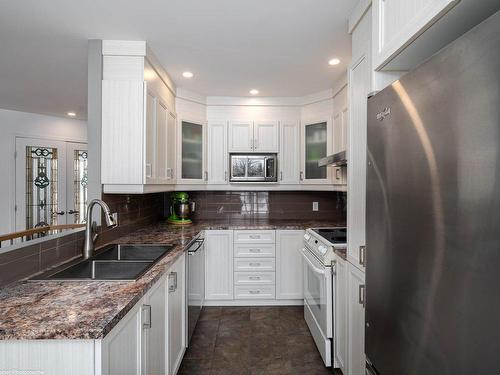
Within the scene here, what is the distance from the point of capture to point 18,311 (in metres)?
1.11

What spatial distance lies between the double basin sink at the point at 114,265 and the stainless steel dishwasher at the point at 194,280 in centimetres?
36

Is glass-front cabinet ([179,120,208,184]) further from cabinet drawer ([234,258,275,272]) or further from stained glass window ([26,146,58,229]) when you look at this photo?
stained glass window ([26,146,58,229])

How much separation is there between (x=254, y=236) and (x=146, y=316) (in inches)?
77.0

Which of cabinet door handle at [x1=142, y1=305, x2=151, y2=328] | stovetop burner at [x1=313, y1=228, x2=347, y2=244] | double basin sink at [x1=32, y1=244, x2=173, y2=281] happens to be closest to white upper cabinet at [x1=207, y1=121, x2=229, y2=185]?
stovetop burner at [x1=313, y1=228, x2=347, y2=244]

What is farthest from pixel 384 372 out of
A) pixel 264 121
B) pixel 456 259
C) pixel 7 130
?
pixel 7 130

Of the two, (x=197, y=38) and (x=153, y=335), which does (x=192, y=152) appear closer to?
(x=197, y=38)

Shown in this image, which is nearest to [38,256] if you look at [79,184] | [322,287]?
[322,287]

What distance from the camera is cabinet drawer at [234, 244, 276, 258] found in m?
3.30

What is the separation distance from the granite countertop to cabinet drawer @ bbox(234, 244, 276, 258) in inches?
63.5

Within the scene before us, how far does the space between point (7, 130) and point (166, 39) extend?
322cm

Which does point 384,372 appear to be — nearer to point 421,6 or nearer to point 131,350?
point 131,350

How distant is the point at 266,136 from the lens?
3.55 m

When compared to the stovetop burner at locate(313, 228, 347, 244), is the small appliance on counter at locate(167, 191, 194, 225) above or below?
above

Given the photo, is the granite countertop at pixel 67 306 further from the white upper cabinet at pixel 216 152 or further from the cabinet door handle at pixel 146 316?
the white upper cabinet at pixel 216 152
